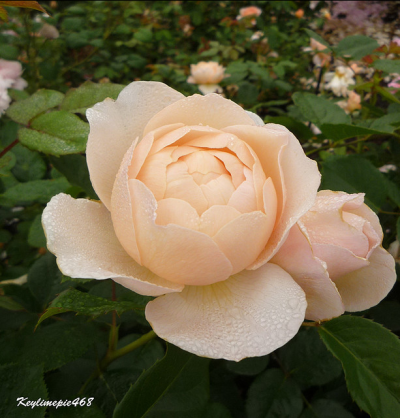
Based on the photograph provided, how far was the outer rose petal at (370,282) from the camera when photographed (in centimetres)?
37

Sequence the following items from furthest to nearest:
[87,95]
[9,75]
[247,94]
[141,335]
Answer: [247,94] → [9,75] → [141,335] → [87,95]

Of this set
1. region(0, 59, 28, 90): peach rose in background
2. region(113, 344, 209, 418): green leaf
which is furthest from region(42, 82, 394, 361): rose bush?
region(0, 59, 28, 90): peach rose in background

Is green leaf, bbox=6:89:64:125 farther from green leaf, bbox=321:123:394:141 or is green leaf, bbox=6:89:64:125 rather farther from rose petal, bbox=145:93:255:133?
green leaf, bbox=321:123:394:141

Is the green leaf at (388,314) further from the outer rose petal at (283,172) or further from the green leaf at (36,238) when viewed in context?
the green leaf at (36,238)

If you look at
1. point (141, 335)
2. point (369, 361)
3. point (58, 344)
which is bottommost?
point (141, 335)

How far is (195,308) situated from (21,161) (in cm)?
63

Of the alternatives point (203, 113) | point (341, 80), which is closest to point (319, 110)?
point (203, 113)

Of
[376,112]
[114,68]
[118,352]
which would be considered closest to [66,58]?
[114,68]

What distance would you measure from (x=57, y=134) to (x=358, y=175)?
48 centimetres

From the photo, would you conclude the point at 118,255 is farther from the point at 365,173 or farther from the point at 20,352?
the point at 365,173

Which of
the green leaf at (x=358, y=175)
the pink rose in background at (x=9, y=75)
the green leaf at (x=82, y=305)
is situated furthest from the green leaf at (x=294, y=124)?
the pink rose in background at (x=9, y=75)

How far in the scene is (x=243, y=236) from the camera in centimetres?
32

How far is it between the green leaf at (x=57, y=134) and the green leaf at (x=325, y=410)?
53 cm

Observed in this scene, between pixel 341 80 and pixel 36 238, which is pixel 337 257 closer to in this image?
pixel 36 238
